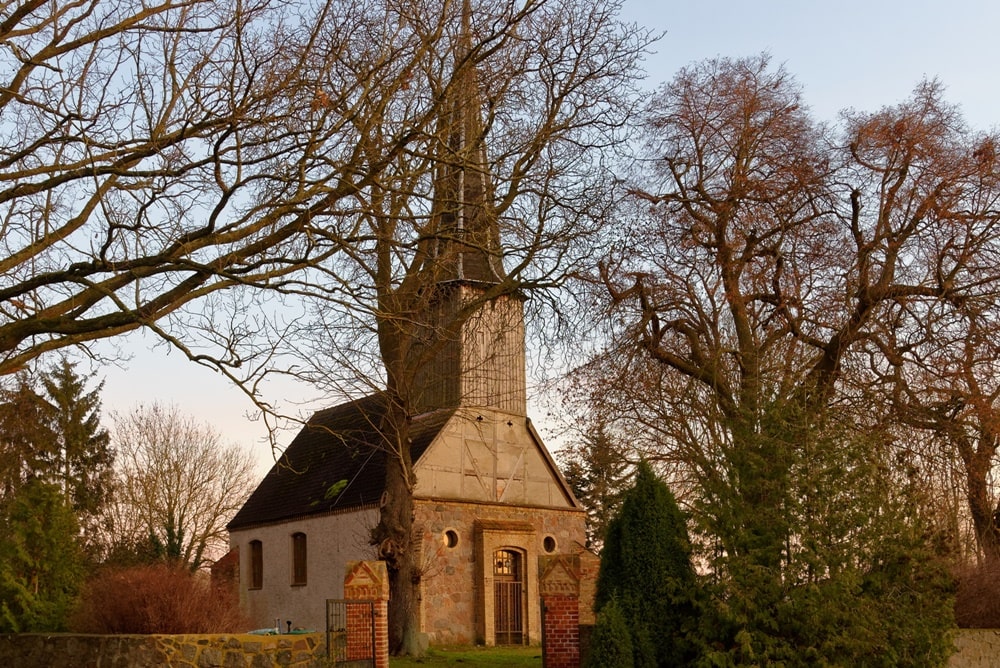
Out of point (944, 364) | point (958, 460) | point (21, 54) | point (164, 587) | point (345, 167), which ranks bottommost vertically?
point (164, 587)

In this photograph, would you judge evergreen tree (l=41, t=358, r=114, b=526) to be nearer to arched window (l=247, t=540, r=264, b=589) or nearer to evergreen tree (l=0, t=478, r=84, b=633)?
arched window (l=247, t=540, r=264, b=589)

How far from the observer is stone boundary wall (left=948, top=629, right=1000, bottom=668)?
15.6 m

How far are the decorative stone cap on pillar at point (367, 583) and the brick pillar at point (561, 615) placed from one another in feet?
7.75

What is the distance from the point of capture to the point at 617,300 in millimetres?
20062

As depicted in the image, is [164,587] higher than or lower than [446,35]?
lower

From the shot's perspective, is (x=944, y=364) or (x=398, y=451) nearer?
(x=944, y=364)

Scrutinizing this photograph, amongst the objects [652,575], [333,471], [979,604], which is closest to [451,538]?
[333,471]

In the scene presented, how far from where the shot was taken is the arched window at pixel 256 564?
32.3m

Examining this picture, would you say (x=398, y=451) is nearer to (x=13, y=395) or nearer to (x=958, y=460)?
(x=958, y=460)

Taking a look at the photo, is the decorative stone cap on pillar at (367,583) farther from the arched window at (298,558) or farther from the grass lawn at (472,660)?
the arched window at (298,558)

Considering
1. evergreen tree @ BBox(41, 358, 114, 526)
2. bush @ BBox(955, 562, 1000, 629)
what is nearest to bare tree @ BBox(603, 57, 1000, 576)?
bush @ BBox(955, 562, 1000, 629)

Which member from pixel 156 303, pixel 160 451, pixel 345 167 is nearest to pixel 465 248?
pixel 345 167

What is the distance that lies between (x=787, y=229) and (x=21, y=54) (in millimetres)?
13554

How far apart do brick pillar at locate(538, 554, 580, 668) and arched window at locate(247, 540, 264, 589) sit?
18.8 metres
